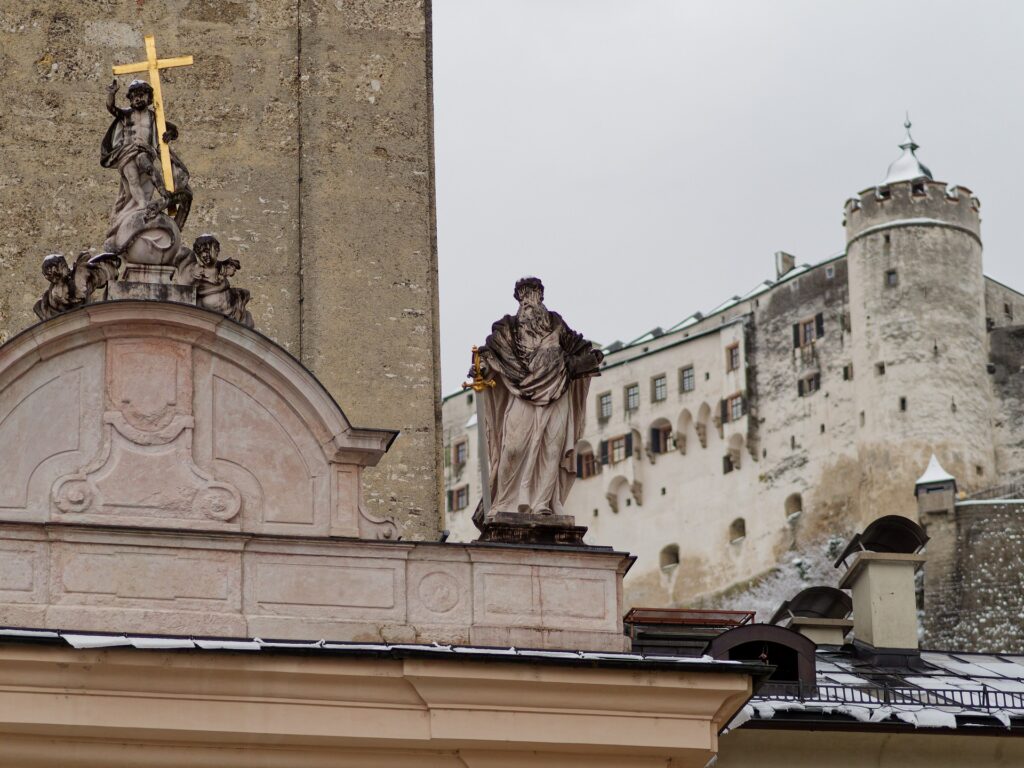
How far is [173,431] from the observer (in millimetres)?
16672

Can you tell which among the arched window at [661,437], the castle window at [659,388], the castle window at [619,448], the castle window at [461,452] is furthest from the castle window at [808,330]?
the castle window at [461,452]

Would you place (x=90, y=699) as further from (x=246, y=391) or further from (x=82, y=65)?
(x=82, y=65)

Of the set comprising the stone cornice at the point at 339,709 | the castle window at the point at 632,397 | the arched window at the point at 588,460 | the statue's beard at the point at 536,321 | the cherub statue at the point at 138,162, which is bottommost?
the stone cornice at the point at 339,709

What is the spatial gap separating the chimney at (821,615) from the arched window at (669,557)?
217 ft

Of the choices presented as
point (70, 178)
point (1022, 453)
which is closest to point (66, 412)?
point (70, 178)

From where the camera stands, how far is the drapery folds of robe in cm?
1700

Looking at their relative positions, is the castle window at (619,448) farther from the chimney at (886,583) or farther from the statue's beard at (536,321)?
the statue's beard at (536,321)

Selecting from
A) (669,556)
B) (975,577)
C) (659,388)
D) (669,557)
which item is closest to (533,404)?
(975,577)

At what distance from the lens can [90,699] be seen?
1545cm

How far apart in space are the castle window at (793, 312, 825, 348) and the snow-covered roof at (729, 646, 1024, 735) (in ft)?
222

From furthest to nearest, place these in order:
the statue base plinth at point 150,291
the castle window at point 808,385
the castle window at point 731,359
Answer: the castle window at point 731,359 < the castle window at point 808,385 < the statue base plinth at point 150,291

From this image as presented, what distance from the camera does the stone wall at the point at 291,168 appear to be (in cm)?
2259

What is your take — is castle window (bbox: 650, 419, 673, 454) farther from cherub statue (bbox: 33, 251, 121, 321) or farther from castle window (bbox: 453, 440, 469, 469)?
cherub statue (bbox: 33, 251, 121, 321)

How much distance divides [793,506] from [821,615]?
6473 cm
